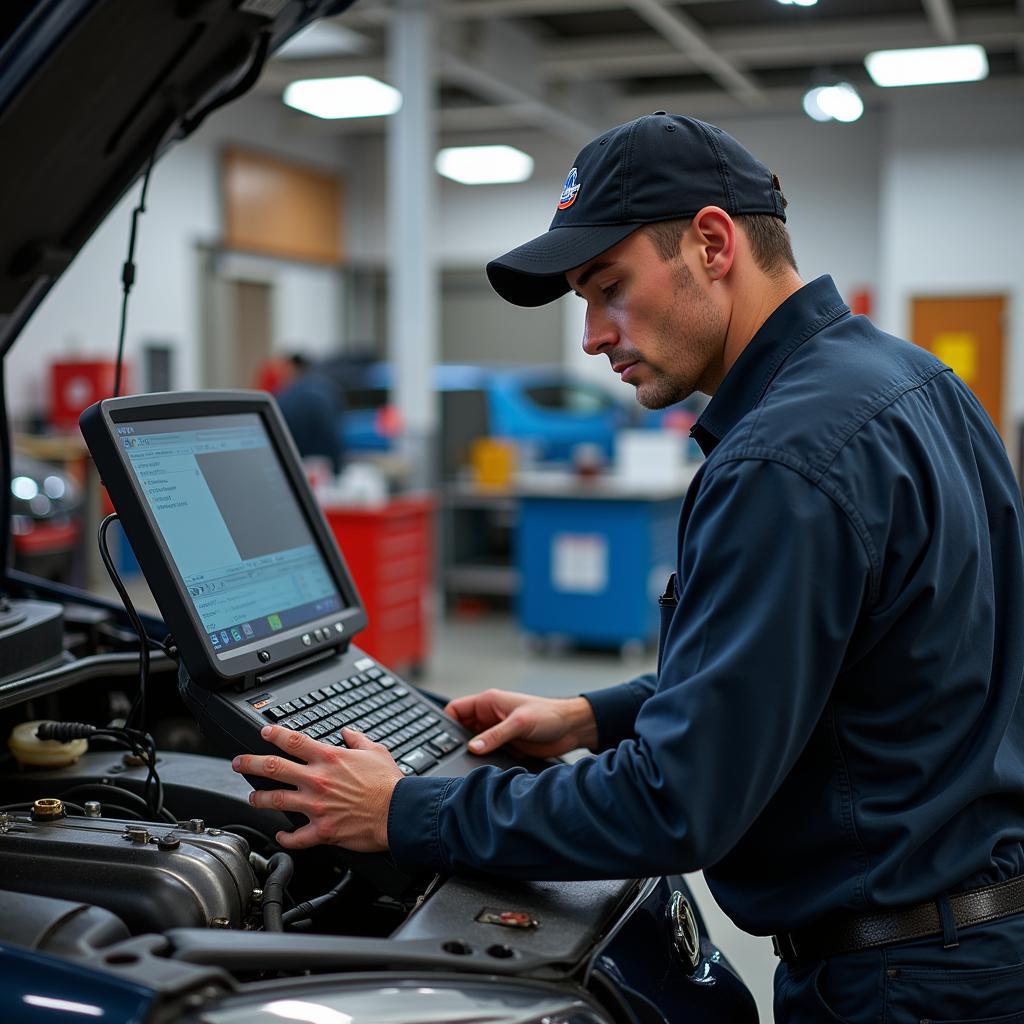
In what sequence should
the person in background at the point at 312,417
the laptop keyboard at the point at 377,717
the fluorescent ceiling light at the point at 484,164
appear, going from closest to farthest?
the laptop keyboard at the point at 377,717 → the person in background at the point at 312,417 → the fluorescent ceiling light at the point at 484,164

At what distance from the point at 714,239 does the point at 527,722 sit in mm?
529

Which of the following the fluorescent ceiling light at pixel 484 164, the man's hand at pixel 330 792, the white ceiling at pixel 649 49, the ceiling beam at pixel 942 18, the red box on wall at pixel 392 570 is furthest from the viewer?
the fluorescent ceiling light at pixel 484 164

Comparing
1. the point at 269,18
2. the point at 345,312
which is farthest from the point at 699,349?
the point at 345,312

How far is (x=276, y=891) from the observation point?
1.02m

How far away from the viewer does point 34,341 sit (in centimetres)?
850

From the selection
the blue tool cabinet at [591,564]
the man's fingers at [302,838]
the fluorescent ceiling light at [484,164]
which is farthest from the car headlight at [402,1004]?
the fluorescent ceiling light at [484,164]

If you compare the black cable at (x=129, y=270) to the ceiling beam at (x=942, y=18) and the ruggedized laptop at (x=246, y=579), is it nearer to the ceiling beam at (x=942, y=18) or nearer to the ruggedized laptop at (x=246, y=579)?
the ruggedized laptop at (x=246, y=579)

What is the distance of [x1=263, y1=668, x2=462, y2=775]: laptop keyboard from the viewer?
111cm

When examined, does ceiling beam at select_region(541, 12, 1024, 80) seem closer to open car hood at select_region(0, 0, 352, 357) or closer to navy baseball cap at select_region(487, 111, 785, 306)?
open car hood at select_region(0, 0, 352, 357)

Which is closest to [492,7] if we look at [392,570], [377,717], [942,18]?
[942,18]

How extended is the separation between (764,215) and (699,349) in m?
0.13

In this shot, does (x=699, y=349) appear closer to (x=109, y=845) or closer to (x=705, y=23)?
(x=109, y=845)

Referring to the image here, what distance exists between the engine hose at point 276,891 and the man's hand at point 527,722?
0.77 feet

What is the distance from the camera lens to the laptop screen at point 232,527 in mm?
1116
